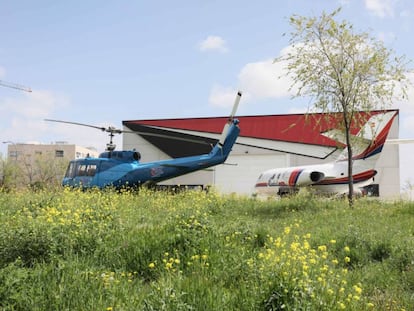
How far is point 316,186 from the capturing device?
24.3m

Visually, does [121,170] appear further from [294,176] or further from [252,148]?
[252,148]

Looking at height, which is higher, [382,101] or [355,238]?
[382,101]

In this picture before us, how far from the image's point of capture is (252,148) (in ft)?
125

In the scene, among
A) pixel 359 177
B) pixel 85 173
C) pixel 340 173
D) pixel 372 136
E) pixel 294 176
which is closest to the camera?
pixel 372 136

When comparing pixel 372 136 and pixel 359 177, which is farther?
pixel 359 177

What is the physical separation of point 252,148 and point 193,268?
33554mm

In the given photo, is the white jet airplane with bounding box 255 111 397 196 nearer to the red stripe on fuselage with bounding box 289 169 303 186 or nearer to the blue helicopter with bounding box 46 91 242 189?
the red stripe on fuselage with bounding box 289 169 303 186

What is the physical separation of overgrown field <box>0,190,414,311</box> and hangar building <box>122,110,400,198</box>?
26.8m

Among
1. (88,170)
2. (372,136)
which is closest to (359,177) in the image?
(372,136)

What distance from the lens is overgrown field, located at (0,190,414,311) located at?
3.70m

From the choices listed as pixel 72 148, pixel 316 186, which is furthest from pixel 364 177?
pixel 72 148

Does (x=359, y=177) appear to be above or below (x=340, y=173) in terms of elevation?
below

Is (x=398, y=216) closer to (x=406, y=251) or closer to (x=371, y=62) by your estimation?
(x=406, y=251)

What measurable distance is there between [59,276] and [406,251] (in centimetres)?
489
